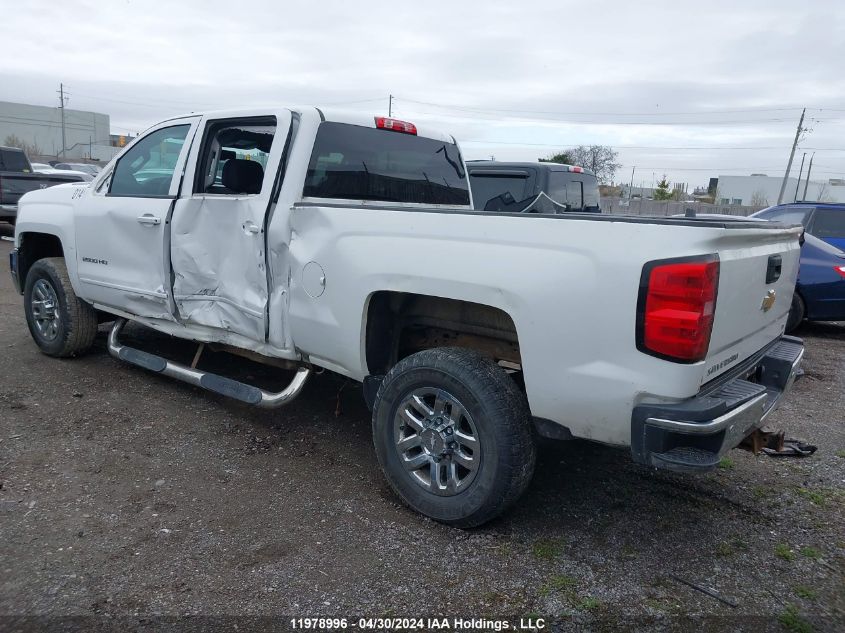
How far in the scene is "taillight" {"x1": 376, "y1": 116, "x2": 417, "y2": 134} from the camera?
4430 mm

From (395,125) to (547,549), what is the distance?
286 cm

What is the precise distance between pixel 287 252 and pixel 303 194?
36 centimetres

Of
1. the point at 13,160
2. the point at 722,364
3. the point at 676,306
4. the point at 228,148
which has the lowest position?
the point at 722,364

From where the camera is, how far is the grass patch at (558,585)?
9.26ft

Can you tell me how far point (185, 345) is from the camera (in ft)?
20.7

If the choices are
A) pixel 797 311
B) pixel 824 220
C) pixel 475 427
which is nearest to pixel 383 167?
pixel 475 427

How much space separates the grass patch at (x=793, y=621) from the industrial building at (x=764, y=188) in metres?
63.6

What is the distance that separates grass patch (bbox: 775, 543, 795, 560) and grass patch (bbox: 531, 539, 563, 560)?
1038mm

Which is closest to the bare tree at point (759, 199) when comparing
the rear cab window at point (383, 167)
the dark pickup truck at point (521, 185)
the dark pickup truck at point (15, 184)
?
the dark pickup truck at point (521, 185)

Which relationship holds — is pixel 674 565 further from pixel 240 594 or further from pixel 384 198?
pixel 384 198

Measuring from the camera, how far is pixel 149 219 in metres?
4.50

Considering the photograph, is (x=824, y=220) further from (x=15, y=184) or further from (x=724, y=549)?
(x=15, y=184)

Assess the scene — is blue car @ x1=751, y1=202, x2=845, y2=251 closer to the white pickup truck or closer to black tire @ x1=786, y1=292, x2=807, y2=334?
black tire @ x1=786, y1=292, x2=807, y2=334

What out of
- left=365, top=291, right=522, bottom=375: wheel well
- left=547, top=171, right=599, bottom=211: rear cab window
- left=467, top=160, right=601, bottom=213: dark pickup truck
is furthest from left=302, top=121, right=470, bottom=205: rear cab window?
left=547, top=171, right=599, bottom=211: rear cab window
